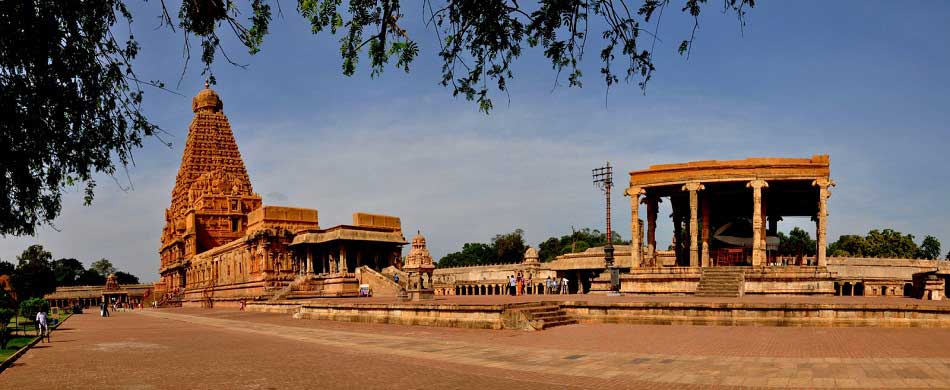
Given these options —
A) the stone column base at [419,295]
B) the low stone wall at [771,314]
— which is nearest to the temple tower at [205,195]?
the stone column base at [419,295]

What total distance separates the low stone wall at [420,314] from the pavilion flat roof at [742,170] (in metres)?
18.4

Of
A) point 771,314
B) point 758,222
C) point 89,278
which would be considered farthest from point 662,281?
point 89,278

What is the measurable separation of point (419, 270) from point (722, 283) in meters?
15.2

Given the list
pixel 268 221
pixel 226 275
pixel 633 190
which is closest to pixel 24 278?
pixel 226 275

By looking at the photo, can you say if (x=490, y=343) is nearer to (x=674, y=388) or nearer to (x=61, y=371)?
(x=674, y=388)

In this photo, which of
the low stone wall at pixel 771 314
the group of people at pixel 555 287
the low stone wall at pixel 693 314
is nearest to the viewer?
the low stone wall at pixel 771 314

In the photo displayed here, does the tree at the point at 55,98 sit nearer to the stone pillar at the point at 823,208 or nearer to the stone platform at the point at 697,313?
the stone platform at the point at 697,313

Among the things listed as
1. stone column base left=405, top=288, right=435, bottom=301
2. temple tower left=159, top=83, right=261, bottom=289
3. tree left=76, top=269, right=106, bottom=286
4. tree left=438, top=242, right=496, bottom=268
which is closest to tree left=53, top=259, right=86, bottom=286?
tree left=76, top=269, right=106, bottom=286

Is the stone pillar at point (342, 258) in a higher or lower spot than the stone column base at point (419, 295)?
higher

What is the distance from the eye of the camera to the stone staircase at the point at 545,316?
19.4 meters

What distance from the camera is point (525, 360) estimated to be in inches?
521

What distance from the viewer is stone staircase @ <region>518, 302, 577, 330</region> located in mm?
19375

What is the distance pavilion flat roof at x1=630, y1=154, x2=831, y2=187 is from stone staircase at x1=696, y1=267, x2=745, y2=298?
16.4 ft

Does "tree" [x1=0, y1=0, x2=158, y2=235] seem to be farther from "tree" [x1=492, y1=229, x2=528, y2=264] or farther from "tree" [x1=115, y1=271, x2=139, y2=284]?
"tree" [x1=115, y1=271, x2=139, y2=284]
